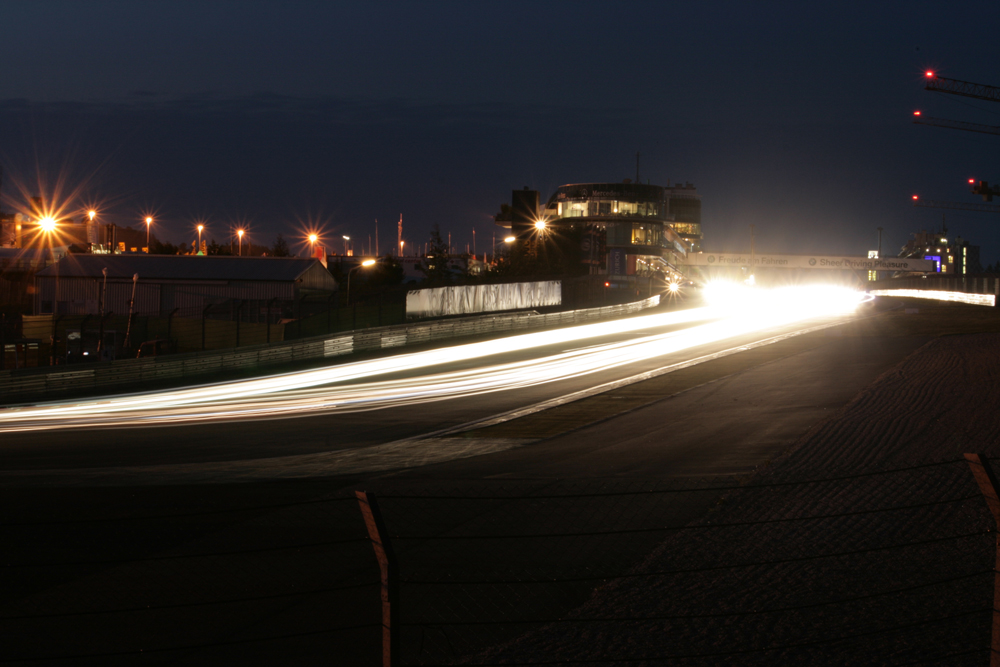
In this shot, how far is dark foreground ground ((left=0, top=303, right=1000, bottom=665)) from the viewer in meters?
5.69

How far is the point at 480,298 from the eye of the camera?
4538 cm

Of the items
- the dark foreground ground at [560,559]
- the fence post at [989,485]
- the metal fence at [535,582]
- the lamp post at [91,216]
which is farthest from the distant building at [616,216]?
the fence post at [989,485]

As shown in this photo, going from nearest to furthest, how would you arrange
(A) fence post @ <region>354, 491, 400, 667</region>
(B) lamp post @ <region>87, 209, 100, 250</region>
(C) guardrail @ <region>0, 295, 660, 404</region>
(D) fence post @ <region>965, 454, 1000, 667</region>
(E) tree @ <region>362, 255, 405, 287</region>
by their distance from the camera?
(A) fence post @ <region>354, 491, 400, 667</region>, (D) fence post @ <region>965, 454, 1000, 667</region>, (C) guardrail @ <region>0, 295, 660, 404</region>, (B) lamp post @ <region>87, 209, 100, 250</region>, (E) tree @ <region>362, 255, 405, 287</region>

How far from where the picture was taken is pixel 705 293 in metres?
70.6

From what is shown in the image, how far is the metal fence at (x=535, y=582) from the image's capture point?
18.0ft

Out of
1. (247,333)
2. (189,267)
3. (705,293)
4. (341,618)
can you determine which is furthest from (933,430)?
(705,293)

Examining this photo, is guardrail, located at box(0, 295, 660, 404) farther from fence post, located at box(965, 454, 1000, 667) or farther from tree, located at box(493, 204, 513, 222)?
tree, located at box(493, 204, 513, 222)

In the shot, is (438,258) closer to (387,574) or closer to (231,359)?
(231,359)

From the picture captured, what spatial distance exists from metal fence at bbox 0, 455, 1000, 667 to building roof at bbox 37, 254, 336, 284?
148 feet

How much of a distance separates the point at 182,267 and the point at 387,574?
54.0m

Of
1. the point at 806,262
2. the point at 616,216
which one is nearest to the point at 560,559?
the point at 616,216

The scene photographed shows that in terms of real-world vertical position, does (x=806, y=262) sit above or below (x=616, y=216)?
below

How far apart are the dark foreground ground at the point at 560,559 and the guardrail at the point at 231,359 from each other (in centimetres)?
1251

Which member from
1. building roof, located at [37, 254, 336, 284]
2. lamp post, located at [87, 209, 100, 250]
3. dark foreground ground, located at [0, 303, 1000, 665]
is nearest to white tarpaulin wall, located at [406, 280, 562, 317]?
building roof, located at [37, 254, 336, 284]
